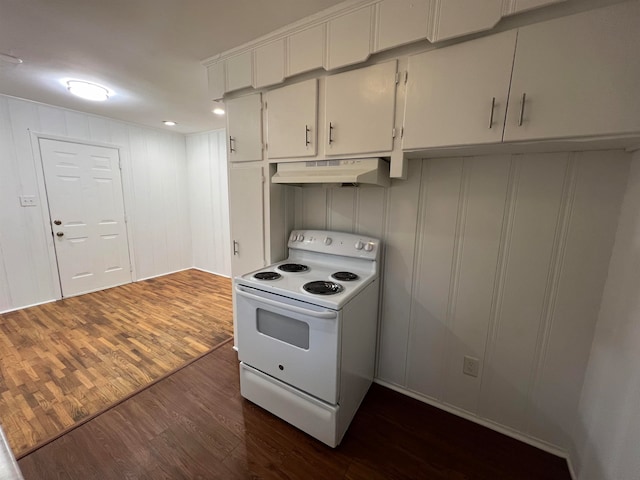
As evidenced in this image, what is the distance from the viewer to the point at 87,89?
2.47 m

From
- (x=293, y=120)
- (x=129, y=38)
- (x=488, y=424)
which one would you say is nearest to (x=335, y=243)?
(x=293, y=120)

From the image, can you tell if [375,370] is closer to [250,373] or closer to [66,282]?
[250,373]

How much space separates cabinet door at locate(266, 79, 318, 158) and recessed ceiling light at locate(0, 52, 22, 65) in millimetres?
1966

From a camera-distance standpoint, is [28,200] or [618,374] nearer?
[618,374]

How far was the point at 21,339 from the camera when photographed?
8.23ft

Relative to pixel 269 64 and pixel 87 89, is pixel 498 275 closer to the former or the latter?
pixel 269 64

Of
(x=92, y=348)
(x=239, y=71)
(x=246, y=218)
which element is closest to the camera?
(x=239, y=71)

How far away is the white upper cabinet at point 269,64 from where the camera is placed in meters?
1.69

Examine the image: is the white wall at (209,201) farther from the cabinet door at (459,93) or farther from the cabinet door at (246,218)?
the cabinet door at (459,93)

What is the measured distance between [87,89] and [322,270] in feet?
9.28

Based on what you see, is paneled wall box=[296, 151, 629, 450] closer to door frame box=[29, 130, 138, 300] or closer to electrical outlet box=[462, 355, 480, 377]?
electrical outlet box=[462, 355, 480, 377]

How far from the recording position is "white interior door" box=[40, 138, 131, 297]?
3277mm

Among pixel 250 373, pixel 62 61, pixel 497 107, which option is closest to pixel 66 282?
pixel 62 61

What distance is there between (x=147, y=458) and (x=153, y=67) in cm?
271
